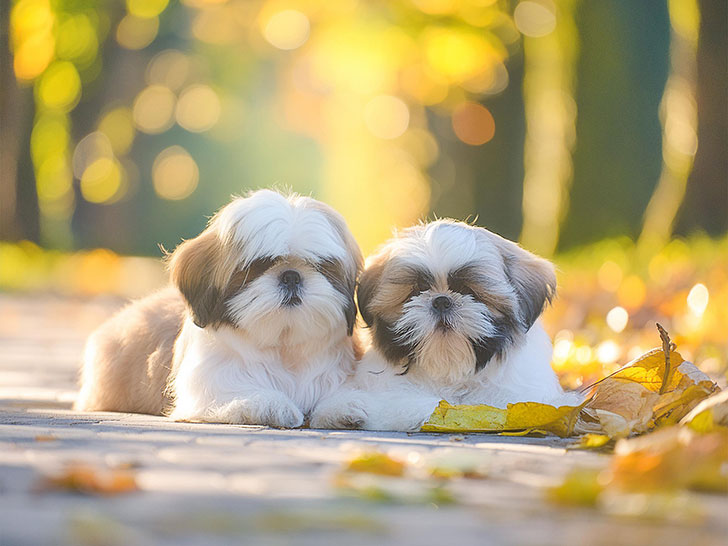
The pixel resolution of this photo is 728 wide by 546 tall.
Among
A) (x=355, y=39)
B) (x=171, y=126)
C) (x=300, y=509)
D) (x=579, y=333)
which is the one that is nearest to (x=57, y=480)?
(x=300, y=509)

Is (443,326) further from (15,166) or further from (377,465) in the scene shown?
(15,166)

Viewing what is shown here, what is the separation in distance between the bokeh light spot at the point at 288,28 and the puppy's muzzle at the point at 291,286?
876 inches

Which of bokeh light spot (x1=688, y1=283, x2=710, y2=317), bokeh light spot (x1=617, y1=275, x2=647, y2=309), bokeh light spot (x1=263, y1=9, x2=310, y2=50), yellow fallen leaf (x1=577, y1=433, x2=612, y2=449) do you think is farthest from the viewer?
bokeh light spot (x1=263, y1=9, x2=310, y2=50)

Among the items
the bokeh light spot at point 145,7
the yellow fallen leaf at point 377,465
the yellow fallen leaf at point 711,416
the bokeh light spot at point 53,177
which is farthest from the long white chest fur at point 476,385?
the bokeh light spot at point 53,177

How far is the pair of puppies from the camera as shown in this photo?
14.6ft

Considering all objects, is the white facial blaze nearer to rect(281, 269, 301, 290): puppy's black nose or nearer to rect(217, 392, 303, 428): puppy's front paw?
rect(281, 269, 301, 290): puppy's black nose

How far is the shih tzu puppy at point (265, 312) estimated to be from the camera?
14.7ft

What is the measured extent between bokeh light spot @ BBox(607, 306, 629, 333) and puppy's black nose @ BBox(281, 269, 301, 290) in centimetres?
473

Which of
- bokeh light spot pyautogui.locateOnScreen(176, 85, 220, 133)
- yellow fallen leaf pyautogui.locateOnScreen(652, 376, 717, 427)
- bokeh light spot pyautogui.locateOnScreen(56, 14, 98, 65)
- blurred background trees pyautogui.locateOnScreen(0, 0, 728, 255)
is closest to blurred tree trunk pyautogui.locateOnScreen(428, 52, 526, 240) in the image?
blurred background trees pyautogui.locateOnScreen(0, 0, 728, 255)

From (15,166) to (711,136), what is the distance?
1578 cm

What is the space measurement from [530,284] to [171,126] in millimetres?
38866

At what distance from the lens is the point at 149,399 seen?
5.32 metres

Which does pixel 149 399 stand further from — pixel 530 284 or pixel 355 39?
pixel 355 39

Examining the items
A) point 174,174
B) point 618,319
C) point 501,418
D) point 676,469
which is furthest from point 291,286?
point 174,174
